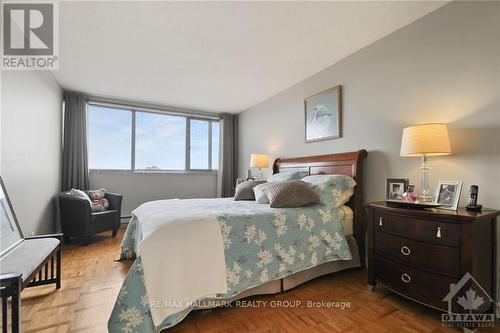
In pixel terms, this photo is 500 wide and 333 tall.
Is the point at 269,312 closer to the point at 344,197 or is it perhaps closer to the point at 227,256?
the point at 227,256

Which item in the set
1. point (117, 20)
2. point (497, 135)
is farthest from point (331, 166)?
point (117, 20)

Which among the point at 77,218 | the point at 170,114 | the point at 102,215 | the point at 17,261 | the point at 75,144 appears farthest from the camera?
the point at 170,114

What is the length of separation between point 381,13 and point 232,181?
4.04 metres

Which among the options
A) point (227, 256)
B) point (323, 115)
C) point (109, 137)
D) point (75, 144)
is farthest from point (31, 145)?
point (323, 115)

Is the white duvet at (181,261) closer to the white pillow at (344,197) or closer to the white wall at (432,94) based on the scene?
the white pillow at (344,197)

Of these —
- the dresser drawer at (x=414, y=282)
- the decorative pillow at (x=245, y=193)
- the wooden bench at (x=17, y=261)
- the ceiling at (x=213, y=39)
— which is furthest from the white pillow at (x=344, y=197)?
the wooden bench at (x=17, y=261)

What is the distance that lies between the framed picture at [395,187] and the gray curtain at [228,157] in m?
3.48

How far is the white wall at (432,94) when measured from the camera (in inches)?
68.9

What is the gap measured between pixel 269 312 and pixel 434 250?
1229 millimetres

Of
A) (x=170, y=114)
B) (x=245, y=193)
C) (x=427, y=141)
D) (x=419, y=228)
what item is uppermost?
(x=170, y=114)

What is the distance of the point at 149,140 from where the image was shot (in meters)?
4.87

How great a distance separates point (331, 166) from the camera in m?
2.89

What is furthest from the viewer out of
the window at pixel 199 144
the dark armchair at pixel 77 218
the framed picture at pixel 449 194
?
the window at pixel 199 144

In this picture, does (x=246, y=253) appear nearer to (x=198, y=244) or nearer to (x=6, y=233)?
(x=198, y=244)
